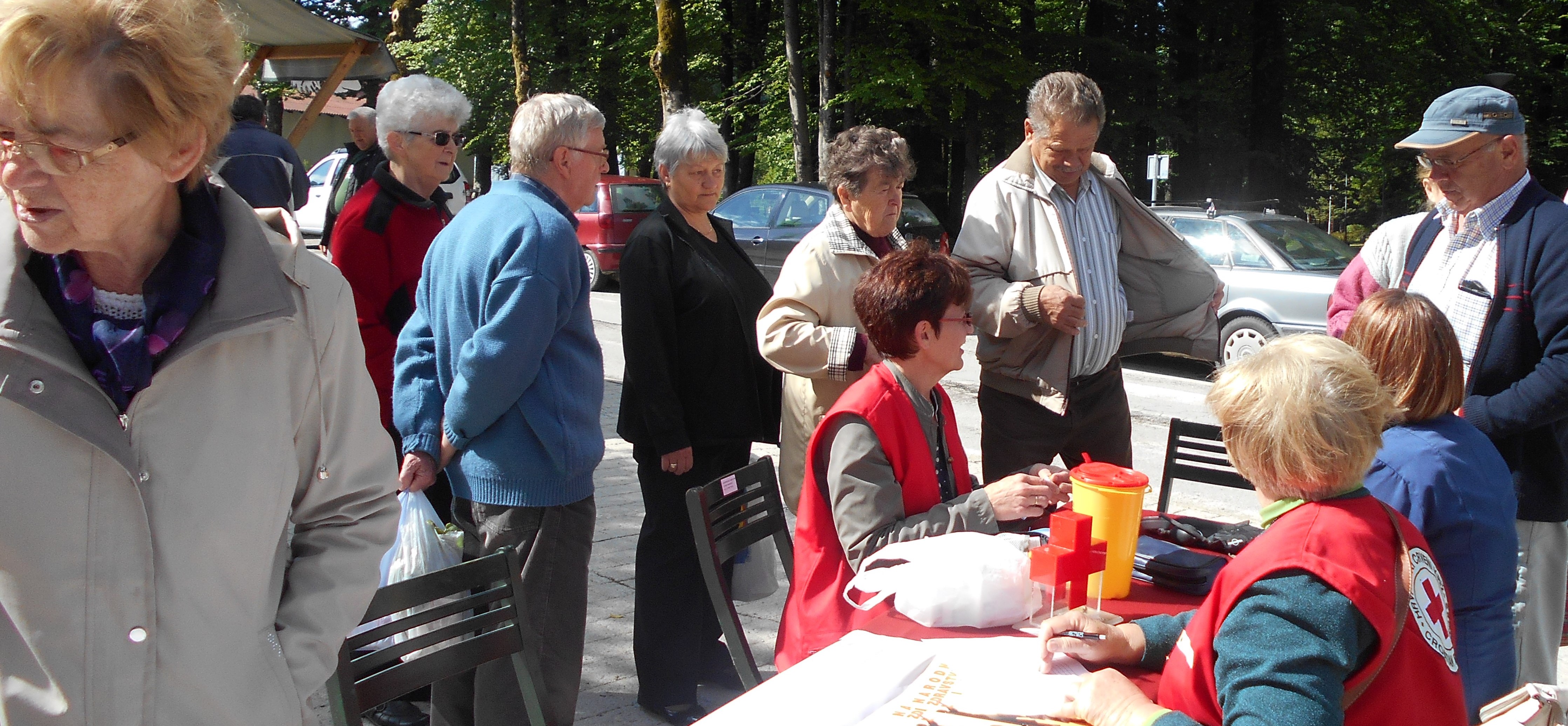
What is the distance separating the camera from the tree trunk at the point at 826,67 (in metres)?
17.9

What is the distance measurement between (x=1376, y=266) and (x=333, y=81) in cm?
904

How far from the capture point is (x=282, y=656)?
1705 millimetres

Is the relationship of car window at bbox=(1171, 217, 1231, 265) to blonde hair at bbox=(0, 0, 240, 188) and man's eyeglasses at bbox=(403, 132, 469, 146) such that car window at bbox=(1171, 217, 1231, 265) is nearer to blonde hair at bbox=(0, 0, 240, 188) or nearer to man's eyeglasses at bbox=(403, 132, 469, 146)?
man's eyeglasses at bbox=(403, 132, 469, 146)

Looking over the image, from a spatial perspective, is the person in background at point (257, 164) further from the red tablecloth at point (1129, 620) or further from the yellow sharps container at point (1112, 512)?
the yellow sharps container at point (1112, 512)

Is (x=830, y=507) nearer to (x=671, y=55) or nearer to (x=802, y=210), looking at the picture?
(x=802, y=210)

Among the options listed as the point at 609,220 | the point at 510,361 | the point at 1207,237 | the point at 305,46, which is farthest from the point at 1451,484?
the point at 609,220

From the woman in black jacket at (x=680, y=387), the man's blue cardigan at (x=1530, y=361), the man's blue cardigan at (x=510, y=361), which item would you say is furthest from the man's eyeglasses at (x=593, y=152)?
the man's blue cardigan at (x=1530, y=361)

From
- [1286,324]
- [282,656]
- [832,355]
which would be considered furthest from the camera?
[1286,324]

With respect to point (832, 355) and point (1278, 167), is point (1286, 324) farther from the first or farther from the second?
point (1278, 167)

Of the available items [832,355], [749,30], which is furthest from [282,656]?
[749,30]

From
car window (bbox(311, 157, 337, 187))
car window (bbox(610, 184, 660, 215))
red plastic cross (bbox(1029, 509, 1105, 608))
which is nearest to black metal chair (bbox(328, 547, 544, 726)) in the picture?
red plastic cross (bbox(1029, 509, 1105, 608))

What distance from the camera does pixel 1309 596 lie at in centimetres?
159

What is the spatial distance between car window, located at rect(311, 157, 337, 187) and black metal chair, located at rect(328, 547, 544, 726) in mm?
19254

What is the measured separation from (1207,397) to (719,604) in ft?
4.87
